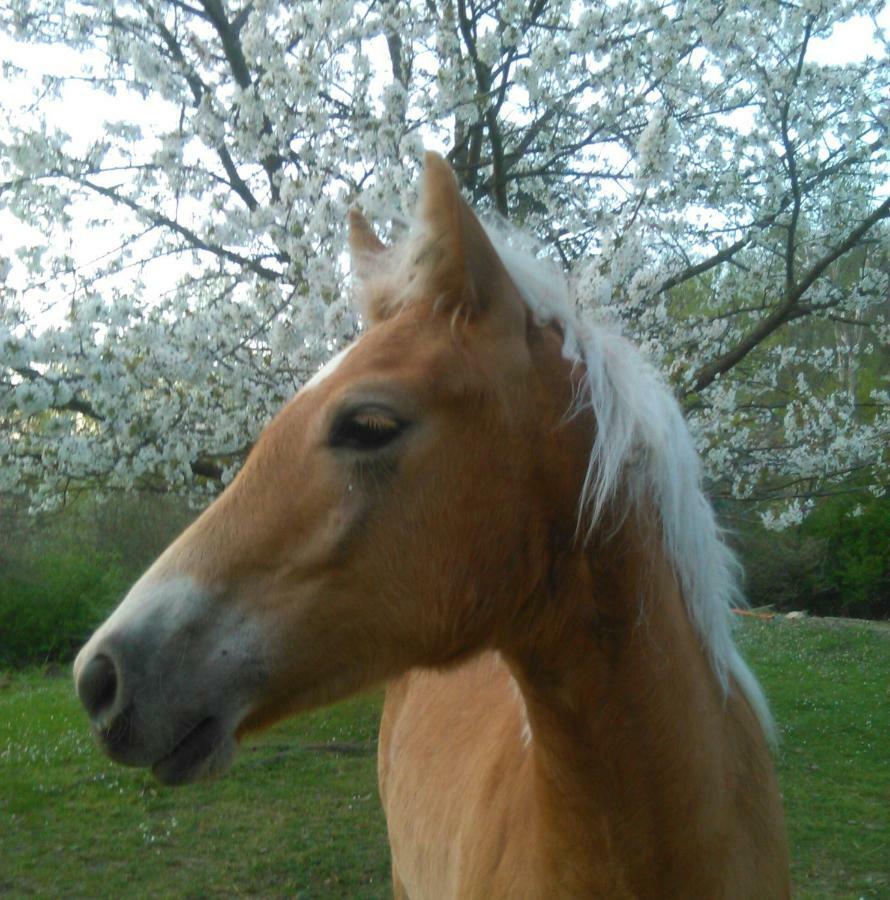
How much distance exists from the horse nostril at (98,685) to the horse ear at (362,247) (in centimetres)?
111

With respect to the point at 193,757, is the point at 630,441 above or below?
above

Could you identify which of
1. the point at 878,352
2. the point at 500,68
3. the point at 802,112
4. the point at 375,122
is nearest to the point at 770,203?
the point at 802,112

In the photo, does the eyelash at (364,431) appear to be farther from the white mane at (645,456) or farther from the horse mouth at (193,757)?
the horse mouth at (193,757)

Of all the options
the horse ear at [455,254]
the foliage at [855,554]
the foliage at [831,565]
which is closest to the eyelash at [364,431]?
the horse ear at [455,254]

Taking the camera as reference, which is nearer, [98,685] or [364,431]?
[98,685]

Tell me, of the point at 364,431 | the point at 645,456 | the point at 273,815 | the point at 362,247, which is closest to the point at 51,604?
the point at 273,815

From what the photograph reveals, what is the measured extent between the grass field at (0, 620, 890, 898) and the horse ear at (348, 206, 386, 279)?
2.74 metres

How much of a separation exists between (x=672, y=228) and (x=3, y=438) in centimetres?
485

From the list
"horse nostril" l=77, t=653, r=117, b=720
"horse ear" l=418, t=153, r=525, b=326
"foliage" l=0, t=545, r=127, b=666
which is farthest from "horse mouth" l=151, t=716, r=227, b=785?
"foliage" l=0, t=545, r=127, b=666

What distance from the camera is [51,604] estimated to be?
53.3 feet

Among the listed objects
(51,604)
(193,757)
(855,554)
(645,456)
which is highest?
Result: (645,456)

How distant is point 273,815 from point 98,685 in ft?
16.9

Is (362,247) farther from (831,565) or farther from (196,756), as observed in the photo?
(831,565)

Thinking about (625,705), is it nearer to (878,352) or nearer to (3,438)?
(3,438)
